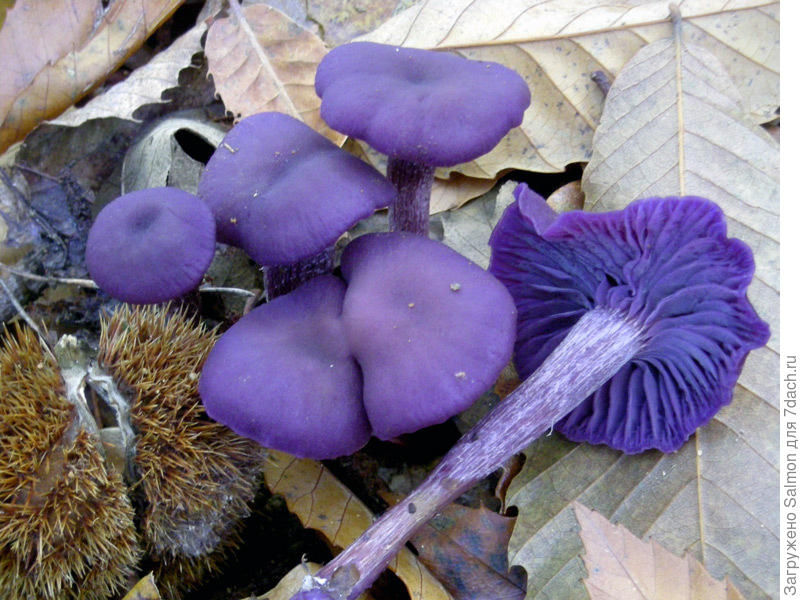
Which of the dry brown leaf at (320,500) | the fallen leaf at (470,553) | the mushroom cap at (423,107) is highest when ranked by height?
the mushroom cap at (423,107)

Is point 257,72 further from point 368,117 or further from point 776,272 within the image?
point 776,272

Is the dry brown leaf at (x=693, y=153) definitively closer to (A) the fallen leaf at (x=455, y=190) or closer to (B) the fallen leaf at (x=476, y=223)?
(B) the fallen leaf at (x=476, y=223)

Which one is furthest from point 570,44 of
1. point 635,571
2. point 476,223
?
point 635,571

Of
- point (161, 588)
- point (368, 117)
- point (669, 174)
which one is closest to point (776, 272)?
point (669, 174)

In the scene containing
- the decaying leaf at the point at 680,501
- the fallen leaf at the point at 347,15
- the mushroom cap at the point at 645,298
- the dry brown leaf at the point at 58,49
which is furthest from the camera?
the fallen leaf at the point at 347,15

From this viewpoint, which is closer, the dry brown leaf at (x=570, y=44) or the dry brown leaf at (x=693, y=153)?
the dry brown leaf at (x=693, y=153)

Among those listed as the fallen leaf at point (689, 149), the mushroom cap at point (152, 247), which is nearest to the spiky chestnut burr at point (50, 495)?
the mushroom cap at point (152, 247)

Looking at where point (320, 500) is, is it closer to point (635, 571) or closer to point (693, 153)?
point (635, 571)
